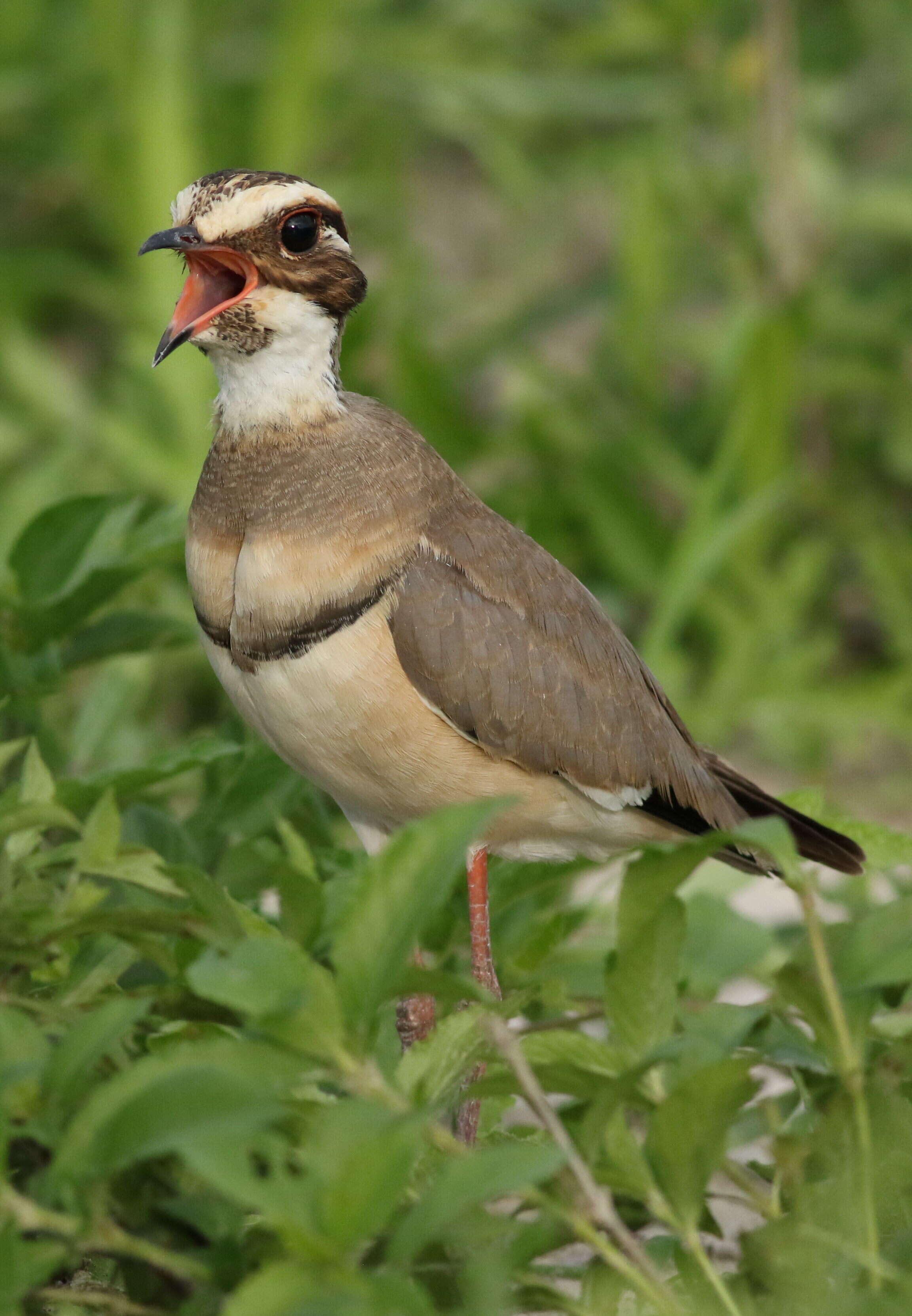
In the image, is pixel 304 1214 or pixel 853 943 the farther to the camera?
pixel 853 943

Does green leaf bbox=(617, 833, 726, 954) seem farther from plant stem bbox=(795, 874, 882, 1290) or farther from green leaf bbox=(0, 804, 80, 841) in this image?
green leaf bbox=(0, 804, 80, 841)

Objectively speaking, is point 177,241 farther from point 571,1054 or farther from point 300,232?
point 571,1054

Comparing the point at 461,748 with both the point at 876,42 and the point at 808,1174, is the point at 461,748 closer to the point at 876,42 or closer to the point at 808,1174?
the point at 808,1174

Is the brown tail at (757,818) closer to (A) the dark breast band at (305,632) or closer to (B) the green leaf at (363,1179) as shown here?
(A) the dark breast band at (305,632)

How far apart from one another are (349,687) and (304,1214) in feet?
3.45

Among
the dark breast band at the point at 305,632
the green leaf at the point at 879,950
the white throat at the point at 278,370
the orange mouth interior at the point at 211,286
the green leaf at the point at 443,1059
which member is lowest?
the green leaf at the point at 879,950

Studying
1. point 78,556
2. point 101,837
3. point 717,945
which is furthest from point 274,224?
point 717,945

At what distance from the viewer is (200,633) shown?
2812 millimetres

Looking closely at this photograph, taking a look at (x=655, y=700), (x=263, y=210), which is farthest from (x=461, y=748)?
(x=263, y=210)

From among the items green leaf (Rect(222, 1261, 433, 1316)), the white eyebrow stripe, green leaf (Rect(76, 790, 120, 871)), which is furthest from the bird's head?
green leaf (Rect(222, 1261, 433, 1316))

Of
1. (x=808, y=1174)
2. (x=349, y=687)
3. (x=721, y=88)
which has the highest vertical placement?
(x=721, y=88)

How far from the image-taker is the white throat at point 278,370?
268cm

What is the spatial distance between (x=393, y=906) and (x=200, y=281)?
1.38 meters

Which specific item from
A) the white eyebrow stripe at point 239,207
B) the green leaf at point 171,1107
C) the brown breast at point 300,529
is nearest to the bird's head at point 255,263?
the white eyebrow stripe at point 239,207
